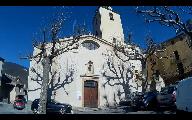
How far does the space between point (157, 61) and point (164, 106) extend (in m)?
24.6

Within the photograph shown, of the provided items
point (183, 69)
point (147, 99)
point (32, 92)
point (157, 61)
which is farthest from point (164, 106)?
point (157, 61)

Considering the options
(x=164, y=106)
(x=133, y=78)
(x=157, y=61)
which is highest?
(x=157, y=61)

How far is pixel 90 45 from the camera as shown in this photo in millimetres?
35250

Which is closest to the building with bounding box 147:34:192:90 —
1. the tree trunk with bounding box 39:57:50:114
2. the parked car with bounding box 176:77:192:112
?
the tree trunk with bounding box 39:57:50:114

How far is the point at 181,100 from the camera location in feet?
46.5

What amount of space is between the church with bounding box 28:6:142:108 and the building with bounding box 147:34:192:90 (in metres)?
6.21

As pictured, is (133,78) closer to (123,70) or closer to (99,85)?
(123,70)

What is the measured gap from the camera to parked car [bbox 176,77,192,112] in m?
12.8

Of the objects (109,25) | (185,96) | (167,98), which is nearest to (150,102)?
(167,98)

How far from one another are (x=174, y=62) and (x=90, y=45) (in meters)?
14.7

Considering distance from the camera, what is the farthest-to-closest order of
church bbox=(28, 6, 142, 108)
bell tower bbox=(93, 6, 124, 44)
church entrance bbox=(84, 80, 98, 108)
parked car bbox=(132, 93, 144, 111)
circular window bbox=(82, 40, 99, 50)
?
bell tower bbox=(93, 6, 124, 44) < circular window bbox=(82, 40, 99, 50) < church entrance bbox=(84, 80, 98, 108) < church bbox=(28, 6, 142, 108) < parked car bbox=(132, 93, 144, 111)

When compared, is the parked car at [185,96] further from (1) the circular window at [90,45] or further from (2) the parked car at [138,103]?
(1) the circular window at [90,45]

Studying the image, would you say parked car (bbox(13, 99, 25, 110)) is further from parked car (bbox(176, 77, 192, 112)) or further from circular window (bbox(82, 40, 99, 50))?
parked car (bbox(176, 77, 192, 112))

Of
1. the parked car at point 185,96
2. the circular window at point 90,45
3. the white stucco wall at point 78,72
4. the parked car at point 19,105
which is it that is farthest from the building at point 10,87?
the parked car at point 185,96
